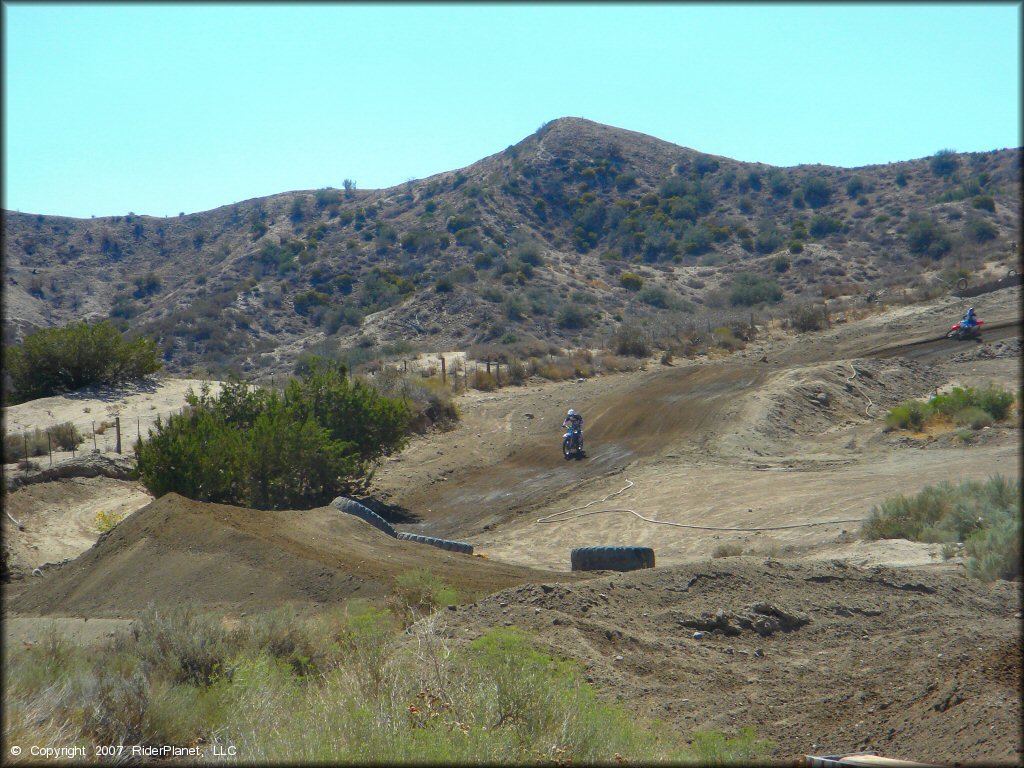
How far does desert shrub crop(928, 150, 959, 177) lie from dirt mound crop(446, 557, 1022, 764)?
3710 inches

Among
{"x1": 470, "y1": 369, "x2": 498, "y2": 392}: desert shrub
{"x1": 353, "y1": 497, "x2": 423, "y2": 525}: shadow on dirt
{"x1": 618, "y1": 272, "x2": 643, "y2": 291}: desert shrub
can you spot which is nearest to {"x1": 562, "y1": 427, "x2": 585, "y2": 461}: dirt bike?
{"x1": 353, "y1": 497, "x2": 423, "y2": 525}: shadow on dirt

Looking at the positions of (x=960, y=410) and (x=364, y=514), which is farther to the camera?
(x=960, y=410)

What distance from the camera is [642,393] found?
119 feet

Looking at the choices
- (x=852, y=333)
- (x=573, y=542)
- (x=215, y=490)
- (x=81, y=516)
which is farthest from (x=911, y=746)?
(x=852, y=333)

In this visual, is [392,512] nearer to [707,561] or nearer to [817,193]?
[707,561]

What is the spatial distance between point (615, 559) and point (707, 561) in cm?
278

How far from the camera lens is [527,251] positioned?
81438 mm

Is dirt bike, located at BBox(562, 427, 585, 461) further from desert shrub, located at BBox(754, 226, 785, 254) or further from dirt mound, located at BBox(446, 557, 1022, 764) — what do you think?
desert shrub, located at BBox(754, 226, 785, 254)

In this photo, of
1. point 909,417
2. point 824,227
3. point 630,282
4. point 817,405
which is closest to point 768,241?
point 824,227

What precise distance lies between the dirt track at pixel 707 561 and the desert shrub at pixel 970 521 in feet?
1.51

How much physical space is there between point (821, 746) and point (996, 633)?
3247mm

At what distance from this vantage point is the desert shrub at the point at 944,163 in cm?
9438

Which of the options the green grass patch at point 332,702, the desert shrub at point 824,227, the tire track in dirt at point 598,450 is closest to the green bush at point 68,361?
the tire track in dirt at point 598,450

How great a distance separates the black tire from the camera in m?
16.7
